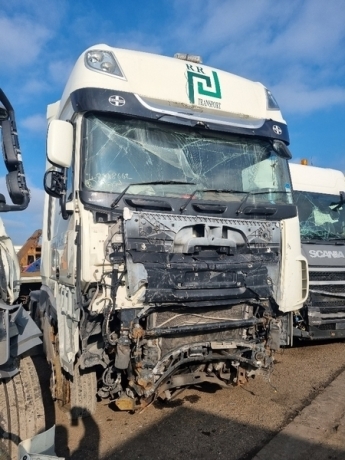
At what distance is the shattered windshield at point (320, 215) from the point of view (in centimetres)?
732

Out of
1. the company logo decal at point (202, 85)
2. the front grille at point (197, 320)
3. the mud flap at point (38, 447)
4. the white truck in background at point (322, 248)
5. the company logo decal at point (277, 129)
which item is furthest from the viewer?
the white truck in background at point (322, 248)

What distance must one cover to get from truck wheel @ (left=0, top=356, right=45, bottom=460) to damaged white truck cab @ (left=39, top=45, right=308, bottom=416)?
0.72 meters

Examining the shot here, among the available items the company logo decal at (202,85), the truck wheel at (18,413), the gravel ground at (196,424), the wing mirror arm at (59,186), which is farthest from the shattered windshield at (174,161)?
the gravel ground at (196,424)

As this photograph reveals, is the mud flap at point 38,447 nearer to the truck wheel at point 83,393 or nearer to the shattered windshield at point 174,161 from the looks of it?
the truck wheel at point 83,393

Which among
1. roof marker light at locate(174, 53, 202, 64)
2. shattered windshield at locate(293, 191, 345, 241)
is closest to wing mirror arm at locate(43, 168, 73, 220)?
roof marker light at locate(174, 53, 202, 64)

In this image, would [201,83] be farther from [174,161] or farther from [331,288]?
[331,288]

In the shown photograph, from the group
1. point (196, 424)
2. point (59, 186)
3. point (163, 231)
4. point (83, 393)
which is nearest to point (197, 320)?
point (163, 231)

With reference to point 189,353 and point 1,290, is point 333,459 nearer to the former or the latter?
point 189,353

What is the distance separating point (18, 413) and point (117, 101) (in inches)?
102

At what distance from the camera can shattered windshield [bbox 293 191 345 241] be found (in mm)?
7316

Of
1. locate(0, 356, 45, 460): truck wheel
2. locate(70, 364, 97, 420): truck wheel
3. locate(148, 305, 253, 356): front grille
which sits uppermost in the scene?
locate(148, 305, 253, 356): front grille

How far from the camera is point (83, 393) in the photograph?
4.05m

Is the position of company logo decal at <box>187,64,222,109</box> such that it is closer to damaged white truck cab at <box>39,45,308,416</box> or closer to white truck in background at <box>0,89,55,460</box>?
damaged white truck cab at <box>39,45,308,416</box>

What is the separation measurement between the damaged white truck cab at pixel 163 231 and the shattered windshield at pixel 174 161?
0.5 inches
